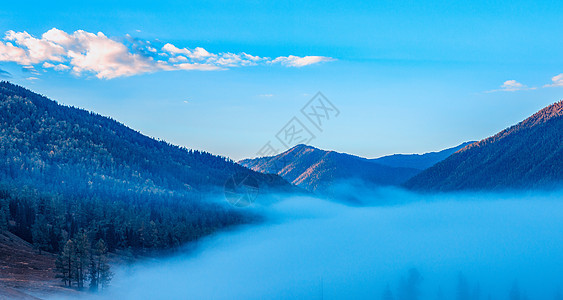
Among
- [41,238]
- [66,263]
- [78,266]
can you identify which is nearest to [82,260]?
[78,266]

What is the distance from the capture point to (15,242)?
147375 mm

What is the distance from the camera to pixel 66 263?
382ft

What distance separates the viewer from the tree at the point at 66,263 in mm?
114644

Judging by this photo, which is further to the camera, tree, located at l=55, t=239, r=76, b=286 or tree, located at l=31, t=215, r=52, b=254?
tree, located at l=31, t=215, r=52, b=254

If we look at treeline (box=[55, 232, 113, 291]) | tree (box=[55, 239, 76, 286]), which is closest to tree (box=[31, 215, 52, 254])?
treeline (box=[55, 232, 113, 291])

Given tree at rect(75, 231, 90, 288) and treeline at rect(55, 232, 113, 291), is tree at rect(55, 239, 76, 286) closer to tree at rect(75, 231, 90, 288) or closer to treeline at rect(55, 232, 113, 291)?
treeline at rect(55, 232, 113, 291)

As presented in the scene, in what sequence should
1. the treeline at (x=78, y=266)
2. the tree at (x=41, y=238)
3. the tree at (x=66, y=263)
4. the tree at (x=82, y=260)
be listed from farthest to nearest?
the tree at (x=41, y=238)
the tree at (x=82, y=260)
the treeline at (x=78, y=266)
the tree at (x=66, y=263)

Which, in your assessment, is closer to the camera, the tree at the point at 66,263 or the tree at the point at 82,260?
the tree at the point at 66,263

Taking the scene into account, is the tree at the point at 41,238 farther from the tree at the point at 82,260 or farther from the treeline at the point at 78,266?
the tree at the point at 82,260

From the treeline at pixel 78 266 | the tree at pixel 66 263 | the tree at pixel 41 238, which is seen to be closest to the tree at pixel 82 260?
the treeline at pixel 78 266

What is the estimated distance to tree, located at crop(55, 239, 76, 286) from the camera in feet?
376

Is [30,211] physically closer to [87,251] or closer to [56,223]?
[56,223]

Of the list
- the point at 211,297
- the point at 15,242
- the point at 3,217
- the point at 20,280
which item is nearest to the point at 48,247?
the point at 15,242

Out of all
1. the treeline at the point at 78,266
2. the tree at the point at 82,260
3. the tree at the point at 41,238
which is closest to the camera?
the treeline at the point at 78,266
